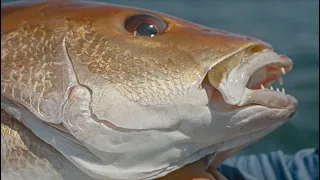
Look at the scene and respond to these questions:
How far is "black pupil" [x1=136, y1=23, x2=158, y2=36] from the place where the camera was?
52.3 inches

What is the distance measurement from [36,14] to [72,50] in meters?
0.16

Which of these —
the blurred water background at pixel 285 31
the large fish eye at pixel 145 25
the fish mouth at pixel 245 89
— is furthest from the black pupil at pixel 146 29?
the blurred water background at pixel 285 31

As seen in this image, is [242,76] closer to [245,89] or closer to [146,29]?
[245,89]

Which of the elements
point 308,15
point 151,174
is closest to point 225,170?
point 151,174

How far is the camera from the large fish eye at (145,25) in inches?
52.4

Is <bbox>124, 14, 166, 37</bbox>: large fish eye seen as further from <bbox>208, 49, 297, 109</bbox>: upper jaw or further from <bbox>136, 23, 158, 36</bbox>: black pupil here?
<bbox>208, 49, 297, 109</bbox>: upper jaw

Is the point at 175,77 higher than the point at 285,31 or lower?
higher

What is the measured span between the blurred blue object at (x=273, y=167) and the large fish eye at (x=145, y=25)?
2.81 feet

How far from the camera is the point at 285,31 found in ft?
15.8

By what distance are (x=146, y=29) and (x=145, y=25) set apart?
0.5 inches

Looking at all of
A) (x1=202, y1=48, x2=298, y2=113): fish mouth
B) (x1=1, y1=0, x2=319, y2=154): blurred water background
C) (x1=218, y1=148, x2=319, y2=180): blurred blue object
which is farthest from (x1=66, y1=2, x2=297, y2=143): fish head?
(x1=1, y1=0, x2=319, y2=154): blurred water background

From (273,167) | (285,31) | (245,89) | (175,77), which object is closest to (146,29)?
(175,77)

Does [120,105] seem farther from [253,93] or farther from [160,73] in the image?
[253,93]

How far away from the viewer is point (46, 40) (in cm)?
126
